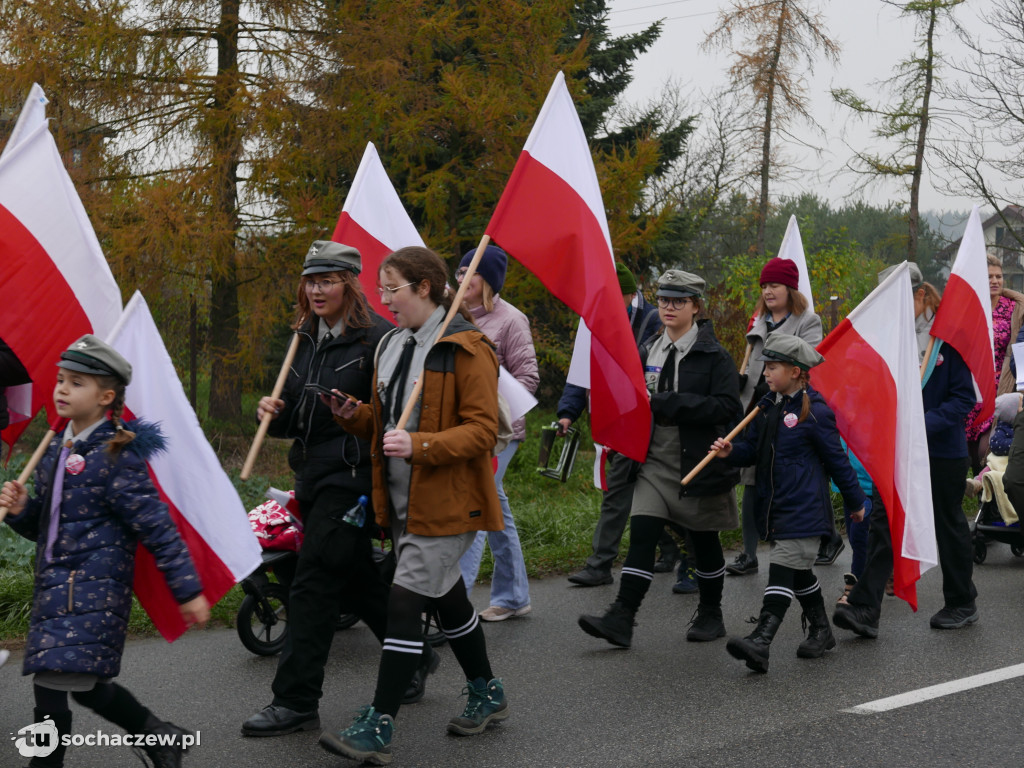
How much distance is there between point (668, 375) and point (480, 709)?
214cm

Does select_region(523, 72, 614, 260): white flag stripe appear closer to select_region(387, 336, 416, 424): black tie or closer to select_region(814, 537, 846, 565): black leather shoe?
select_region(387, 336, 416, 424): black tie

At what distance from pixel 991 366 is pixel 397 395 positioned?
389 cm

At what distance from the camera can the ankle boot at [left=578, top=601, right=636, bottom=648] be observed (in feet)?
18.9

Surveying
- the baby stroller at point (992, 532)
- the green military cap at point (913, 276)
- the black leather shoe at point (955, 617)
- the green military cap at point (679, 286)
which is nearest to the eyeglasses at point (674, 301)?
the green military cap at point (679, 286)

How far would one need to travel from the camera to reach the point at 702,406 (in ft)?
19.1

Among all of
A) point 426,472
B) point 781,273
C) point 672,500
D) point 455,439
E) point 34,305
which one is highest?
point 781,273

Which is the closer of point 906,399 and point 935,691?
point 935,691

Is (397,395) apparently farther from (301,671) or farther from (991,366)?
(991,366)

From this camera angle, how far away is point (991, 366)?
677 cm

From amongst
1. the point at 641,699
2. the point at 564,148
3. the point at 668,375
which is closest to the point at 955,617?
the point at 668,375

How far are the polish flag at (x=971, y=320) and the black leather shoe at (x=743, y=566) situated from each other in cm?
178

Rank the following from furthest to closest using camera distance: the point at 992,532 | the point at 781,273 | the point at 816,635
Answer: the point at 992,532 → the point at 781,273 → the point at 816,635

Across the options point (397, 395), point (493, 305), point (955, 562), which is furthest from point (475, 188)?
point (397, 395)

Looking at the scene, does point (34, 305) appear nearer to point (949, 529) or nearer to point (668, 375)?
point (668, 375)
